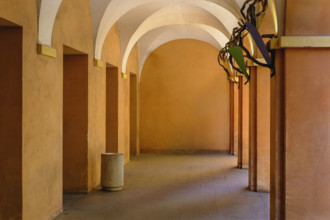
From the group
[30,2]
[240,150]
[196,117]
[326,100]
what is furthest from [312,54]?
[196,117]

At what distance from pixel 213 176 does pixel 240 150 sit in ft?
5.87

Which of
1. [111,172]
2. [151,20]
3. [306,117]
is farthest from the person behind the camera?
[151,20]

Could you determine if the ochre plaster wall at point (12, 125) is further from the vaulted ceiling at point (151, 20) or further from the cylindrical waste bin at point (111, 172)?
the cylindrical waste bin at point (111, 172)

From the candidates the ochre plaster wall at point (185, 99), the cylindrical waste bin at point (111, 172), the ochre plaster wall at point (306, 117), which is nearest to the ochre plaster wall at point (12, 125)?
the cylindrical waste bin at point (111, 172)

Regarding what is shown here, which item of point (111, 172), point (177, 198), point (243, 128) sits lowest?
point (177, 198)

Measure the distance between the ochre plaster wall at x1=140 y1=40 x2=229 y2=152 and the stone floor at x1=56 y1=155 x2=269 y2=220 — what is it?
4.63 metres

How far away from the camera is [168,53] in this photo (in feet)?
59.7

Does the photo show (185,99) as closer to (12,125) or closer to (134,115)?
(134,115)

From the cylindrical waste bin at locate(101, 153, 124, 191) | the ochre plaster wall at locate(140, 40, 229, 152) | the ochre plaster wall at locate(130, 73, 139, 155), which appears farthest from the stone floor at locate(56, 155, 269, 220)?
the ochre plaster wall at locate(140, 40, 229, 152)

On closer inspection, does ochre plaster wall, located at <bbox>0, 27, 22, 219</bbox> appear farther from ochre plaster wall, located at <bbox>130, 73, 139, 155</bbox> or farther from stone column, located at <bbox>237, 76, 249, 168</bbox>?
ochre plaster wall, located at <bbox>130, 73, 139, 155</bbox>

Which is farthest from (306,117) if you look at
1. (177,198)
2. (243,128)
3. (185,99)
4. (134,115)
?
(185,99)

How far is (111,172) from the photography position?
963 cm

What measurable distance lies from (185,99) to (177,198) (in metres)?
9.53

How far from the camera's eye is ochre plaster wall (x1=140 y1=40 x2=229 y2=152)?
59.5 feet
